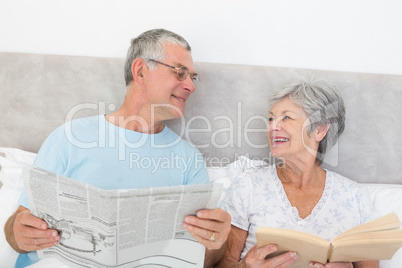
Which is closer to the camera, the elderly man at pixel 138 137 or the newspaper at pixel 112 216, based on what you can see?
the newspaper at pixel 112 216

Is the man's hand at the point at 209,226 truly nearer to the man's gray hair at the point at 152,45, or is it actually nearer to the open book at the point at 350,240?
the open book at the point at 350,240

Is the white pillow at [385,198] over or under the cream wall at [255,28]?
under

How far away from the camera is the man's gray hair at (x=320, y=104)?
1.39m

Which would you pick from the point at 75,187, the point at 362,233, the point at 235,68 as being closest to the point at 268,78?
the point at 235,68

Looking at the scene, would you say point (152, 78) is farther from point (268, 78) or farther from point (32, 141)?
point (32, 141)

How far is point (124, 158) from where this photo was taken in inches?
53.8

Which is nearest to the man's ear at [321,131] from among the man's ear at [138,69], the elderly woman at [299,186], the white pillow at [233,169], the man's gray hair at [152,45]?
the elderly woman at [299,186]

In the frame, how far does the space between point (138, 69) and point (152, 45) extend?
113 mm

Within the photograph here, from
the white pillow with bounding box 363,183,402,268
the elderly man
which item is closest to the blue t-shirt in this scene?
the elderly man

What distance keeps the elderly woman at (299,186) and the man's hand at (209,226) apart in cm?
27

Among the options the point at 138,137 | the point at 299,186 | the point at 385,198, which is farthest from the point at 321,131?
the point at 138,137

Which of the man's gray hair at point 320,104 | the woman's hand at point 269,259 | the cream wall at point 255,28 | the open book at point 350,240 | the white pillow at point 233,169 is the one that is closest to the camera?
the open book at point 350,240

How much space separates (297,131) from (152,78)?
605 mm

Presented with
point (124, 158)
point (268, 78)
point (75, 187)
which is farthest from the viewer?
point (268, 78)
